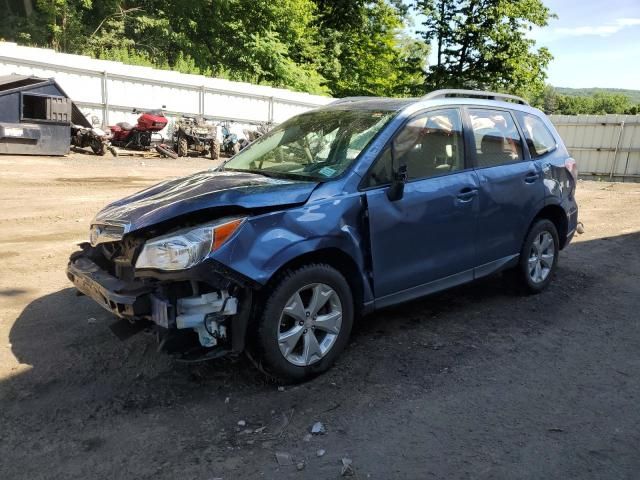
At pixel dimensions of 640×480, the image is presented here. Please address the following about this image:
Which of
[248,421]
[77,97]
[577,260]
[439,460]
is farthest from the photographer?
[77,97]

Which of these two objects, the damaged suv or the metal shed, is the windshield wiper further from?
the metal shed

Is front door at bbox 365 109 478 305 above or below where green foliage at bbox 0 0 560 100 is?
below

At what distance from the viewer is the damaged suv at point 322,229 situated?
3111 millimetres

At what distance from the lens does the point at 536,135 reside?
5289 mm

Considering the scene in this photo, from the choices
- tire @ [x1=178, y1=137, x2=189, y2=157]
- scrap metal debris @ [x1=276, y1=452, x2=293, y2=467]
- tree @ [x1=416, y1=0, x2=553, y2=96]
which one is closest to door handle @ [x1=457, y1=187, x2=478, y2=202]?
scrap metal debris @ [x1=276, y1=452, x2=293, y2=467]

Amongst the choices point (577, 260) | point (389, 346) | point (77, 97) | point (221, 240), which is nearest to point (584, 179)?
point (577, 260)

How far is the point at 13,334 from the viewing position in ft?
13.3

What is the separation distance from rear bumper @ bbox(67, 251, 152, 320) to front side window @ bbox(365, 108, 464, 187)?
1618 millimetres

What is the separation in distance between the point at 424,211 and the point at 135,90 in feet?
55.0

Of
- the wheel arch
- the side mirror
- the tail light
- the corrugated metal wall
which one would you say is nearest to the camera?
the side mirror

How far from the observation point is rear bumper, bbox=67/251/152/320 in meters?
3.09

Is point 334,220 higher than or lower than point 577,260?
higher

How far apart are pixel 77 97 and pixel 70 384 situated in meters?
15.9

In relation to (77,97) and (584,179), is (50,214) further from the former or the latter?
(584,179)
